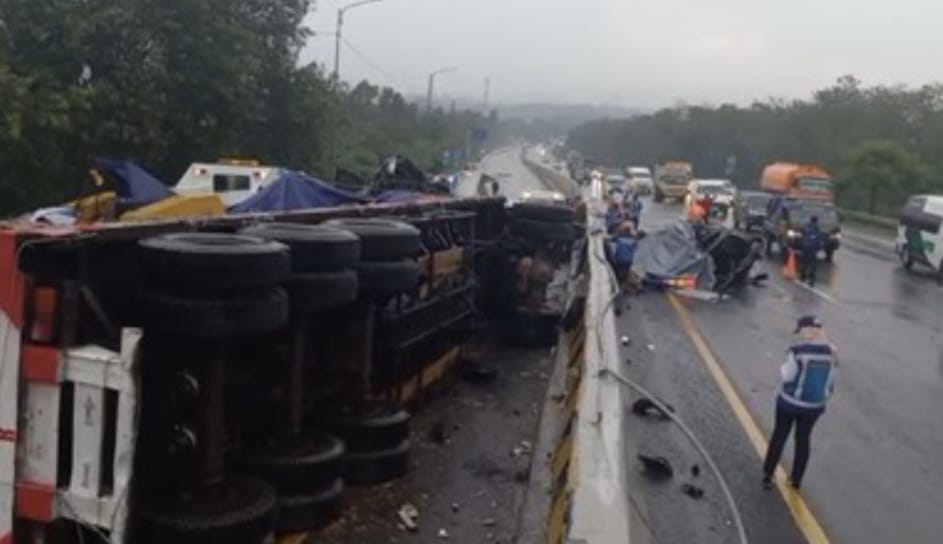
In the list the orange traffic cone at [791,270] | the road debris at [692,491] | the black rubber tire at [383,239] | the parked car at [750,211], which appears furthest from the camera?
the parked car at [750,211]

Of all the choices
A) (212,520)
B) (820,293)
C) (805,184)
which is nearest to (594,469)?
(212,520)

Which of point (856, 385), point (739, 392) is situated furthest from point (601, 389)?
point (856, 385)

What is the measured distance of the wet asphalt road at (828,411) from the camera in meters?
7.93

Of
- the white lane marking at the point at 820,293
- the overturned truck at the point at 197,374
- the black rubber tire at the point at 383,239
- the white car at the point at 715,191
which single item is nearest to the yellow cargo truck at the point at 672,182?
the white car at the point at 715,191

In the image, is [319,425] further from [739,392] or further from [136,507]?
[739,392]

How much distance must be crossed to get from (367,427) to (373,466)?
0.26 meters

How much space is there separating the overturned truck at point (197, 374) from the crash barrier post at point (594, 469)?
139 cm

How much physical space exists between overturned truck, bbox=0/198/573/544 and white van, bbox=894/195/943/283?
2516 cm

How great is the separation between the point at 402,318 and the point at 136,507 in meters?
3.35

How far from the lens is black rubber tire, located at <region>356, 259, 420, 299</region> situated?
7109 millimetres

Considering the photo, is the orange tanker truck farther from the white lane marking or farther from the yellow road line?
the yellow road line

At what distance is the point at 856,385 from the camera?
13.7 metres

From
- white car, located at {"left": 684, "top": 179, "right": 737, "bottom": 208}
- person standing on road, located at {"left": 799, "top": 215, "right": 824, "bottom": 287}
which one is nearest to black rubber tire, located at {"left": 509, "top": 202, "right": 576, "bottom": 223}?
person standing on road, located at {"left": 799, "top": 215, "right": 824, "bottom": 287}

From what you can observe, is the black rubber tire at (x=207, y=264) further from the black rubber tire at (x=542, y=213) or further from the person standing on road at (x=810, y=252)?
the person standing on road at (x=810, y=252)
